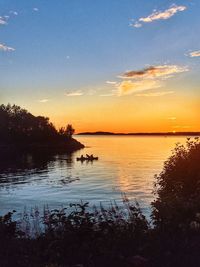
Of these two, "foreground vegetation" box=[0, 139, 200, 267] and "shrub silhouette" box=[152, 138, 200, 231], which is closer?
"foreground vegetation" box=[0, 139, 200, 267]

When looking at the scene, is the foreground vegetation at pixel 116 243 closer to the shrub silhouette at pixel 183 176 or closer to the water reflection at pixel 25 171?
the shrub silhouette at pixel 183 176

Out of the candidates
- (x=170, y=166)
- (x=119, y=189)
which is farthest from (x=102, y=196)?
(x=170, y=166)

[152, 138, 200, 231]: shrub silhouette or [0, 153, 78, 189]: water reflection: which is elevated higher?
[152, 138, 200, 231]: shrub silhouette

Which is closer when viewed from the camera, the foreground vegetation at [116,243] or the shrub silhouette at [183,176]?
the foreground vegetation at [116,243]

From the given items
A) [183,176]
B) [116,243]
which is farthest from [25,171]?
[116,243]

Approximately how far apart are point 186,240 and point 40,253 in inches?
149

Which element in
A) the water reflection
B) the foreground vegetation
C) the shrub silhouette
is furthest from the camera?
the water reflection

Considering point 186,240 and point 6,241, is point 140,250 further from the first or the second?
Answer: point 6,241

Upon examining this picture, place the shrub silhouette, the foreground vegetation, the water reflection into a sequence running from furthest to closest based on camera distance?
the water reflection, the shrub silhouette, the foreground vegetation

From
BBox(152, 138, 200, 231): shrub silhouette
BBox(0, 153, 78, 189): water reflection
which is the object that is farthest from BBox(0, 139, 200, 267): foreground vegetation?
BBox(0, 153, 78, 189): water reflection

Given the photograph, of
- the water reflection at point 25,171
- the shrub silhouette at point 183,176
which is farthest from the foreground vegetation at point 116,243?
the water reflection at point 25,171

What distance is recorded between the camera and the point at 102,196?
53.8 m

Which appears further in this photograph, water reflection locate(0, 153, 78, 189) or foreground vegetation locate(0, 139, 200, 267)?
water reflection locate(0, 153, 78, 189)

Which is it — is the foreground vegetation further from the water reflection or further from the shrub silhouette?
the water reflection
